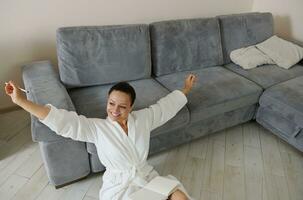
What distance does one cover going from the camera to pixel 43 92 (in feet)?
4.82

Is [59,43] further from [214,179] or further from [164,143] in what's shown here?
[214,179]

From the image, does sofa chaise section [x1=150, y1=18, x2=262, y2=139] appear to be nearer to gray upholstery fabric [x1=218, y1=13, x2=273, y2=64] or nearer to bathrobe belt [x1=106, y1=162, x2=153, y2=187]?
gray upholstery fabric [x1=218, y1=13, x2=273, y2=64]

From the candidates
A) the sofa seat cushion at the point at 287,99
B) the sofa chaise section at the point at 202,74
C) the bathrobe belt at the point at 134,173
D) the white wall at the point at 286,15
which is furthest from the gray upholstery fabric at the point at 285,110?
the bathrobe belt at the point at 134,173

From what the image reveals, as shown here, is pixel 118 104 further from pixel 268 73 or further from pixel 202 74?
pixel 268 73

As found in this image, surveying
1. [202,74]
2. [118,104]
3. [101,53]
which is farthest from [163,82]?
[118,104]

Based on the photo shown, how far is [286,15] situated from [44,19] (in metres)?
2.48

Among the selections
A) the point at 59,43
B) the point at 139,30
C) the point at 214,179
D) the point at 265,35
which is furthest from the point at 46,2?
the point at 265,35

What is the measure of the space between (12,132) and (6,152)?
0.74 ft

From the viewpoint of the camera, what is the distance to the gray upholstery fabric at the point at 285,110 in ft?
6.00

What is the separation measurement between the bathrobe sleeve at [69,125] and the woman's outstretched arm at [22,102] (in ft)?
0.09

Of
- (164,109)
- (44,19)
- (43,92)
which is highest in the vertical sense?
(44,19)

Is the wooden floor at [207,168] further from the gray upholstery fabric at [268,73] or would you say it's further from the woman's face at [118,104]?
the woman's face at [118,104]

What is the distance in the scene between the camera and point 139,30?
6.32 ft

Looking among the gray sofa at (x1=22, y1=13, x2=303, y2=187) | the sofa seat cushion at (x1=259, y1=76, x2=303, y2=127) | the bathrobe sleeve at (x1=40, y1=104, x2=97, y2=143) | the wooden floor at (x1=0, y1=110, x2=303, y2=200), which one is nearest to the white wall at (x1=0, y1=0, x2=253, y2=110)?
the gray sofa at (x1=22, y1=13, x2=303, y2=187)
